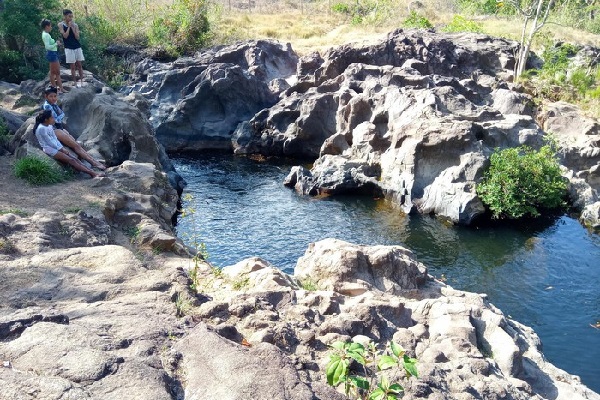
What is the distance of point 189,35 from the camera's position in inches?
1566

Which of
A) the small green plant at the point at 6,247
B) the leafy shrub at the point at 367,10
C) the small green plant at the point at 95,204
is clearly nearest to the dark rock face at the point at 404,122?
the small green plant at the point at 95,204

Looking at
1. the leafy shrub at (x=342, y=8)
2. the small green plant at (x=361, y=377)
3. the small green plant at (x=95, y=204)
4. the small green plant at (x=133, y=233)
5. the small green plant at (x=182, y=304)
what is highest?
the leafy shrub at (x=342, y=8)

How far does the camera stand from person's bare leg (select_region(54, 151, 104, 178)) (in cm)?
1391

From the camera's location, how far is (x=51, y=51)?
700 inches

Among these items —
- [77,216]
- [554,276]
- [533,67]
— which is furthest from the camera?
[533,67]

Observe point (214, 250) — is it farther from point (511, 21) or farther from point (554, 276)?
point (511, 21)

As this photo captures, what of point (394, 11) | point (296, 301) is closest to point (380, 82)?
point (296, 301)

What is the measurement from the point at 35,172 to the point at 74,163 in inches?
40.1

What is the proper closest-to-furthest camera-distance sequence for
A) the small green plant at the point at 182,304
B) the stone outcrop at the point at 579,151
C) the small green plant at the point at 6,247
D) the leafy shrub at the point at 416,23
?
the small green plant at the point at 182,304 → the small green plant at the point at 6,247 → the stone outcrop at the point at 579,151 → the leafy shrub at the point at 416,23

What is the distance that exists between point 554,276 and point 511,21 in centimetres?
3274

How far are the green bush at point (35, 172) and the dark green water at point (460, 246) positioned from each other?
16.5 feet

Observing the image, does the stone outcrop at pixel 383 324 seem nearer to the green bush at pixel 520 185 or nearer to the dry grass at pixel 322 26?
the green bush at pixel 520 185

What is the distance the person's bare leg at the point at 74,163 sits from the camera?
13914 millimetres

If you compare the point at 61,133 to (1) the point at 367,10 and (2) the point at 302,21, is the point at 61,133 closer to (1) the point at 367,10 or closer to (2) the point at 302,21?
(2) the point at 302,21
